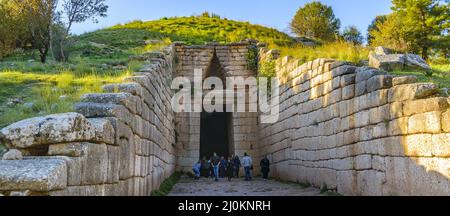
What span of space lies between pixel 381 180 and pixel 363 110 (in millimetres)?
1375

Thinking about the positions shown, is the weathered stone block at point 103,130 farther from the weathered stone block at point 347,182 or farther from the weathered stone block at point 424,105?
the weathered stone block at point 347,182

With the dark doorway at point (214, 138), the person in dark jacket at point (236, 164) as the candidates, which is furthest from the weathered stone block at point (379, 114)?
the dark doorway at point (214, 138)

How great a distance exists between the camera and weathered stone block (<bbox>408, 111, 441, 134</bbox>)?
609 cm

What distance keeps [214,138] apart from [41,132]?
18.7m

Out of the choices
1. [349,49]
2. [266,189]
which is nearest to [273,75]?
[349,49]

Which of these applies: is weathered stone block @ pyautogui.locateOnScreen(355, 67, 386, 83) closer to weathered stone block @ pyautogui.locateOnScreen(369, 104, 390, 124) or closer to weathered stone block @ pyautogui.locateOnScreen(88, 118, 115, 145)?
weathered stone block @ pyautogui.locateOnScreen(369, 104, 390, 124)

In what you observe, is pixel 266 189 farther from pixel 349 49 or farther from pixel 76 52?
pixel 76 52

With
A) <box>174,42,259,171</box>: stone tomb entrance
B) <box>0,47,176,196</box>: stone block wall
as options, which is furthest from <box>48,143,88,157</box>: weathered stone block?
<box>174,42,259,171</box>: stone tomb entrance

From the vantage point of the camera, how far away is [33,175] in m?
3.83

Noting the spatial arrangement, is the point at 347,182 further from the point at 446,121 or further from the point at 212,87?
the point at 212,87

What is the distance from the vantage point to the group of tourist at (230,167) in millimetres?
15066
